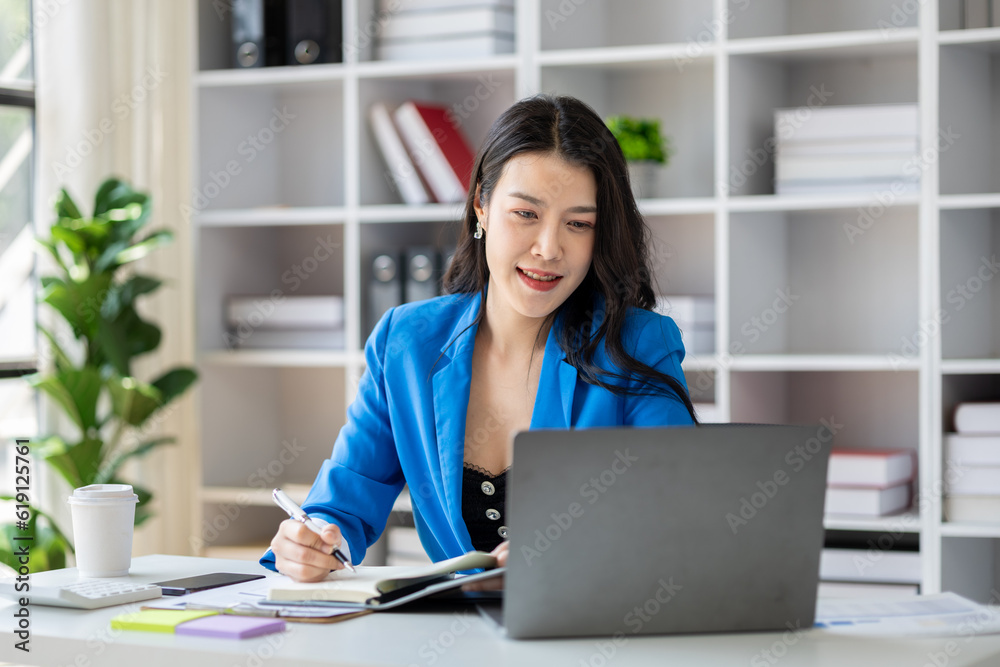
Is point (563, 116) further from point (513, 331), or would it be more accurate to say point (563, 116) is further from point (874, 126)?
point (874, 126)

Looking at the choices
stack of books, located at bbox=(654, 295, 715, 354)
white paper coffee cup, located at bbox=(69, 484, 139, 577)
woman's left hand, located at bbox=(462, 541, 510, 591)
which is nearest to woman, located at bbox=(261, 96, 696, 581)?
white paper coffee cup, located at bbox=(69, 484, 139, 577)

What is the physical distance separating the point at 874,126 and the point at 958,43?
0.27 meters

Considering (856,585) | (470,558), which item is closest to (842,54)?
(856,585)

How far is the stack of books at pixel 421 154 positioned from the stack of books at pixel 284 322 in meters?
0.39

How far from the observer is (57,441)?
115 inches

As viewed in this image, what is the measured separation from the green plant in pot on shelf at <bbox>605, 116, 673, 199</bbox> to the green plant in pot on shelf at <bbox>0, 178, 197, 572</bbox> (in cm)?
121

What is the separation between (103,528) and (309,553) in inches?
11.0

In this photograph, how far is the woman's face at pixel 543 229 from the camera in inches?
68.9

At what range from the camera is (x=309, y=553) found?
144 cm

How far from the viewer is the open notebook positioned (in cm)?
131
